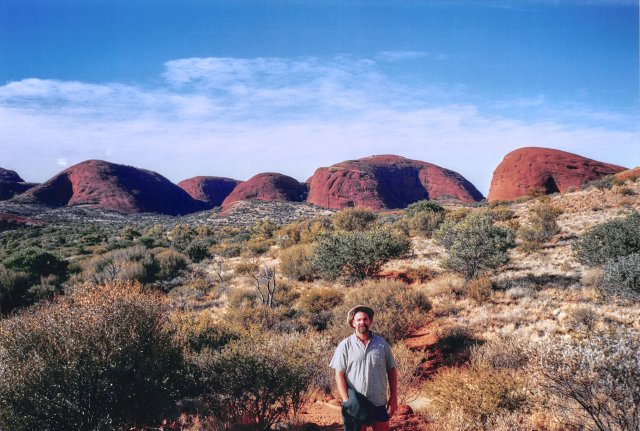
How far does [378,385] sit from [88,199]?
89.6 metres

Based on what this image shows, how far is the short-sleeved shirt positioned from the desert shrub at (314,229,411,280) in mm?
8842

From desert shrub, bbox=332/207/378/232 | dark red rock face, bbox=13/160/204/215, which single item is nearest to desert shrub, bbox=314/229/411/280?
desert shrub, bbox=332/207/378/232

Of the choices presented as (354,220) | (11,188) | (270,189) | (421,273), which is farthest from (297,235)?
(11,188)

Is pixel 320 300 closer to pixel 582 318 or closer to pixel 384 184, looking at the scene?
pixel 582 318

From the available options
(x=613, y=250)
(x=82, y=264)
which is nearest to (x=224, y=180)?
(x=82, y=264)

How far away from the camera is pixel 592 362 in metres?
3.01

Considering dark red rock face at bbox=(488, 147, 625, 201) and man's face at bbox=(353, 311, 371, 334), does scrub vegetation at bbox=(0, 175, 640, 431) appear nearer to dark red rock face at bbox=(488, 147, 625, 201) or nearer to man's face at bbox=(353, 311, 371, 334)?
man's face at bbox=(353, 311, 371, 334)

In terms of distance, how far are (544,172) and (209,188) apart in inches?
3975

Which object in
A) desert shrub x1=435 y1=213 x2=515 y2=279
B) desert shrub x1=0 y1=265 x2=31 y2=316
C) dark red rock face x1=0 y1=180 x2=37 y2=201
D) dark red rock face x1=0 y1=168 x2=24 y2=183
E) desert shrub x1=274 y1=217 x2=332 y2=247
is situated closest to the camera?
desert shrub x1=435 y1=213 x2=515 y2=279

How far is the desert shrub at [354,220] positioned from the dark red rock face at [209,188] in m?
94.2

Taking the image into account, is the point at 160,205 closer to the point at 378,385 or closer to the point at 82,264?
the point at 82,264

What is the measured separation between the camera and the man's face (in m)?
3.47

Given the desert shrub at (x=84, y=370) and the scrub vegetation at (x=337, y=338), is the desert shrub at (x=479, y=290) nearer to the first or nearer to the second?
the scrub vegetation at (x=337, y=338)

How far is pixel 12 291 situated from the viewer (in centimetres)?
1203
